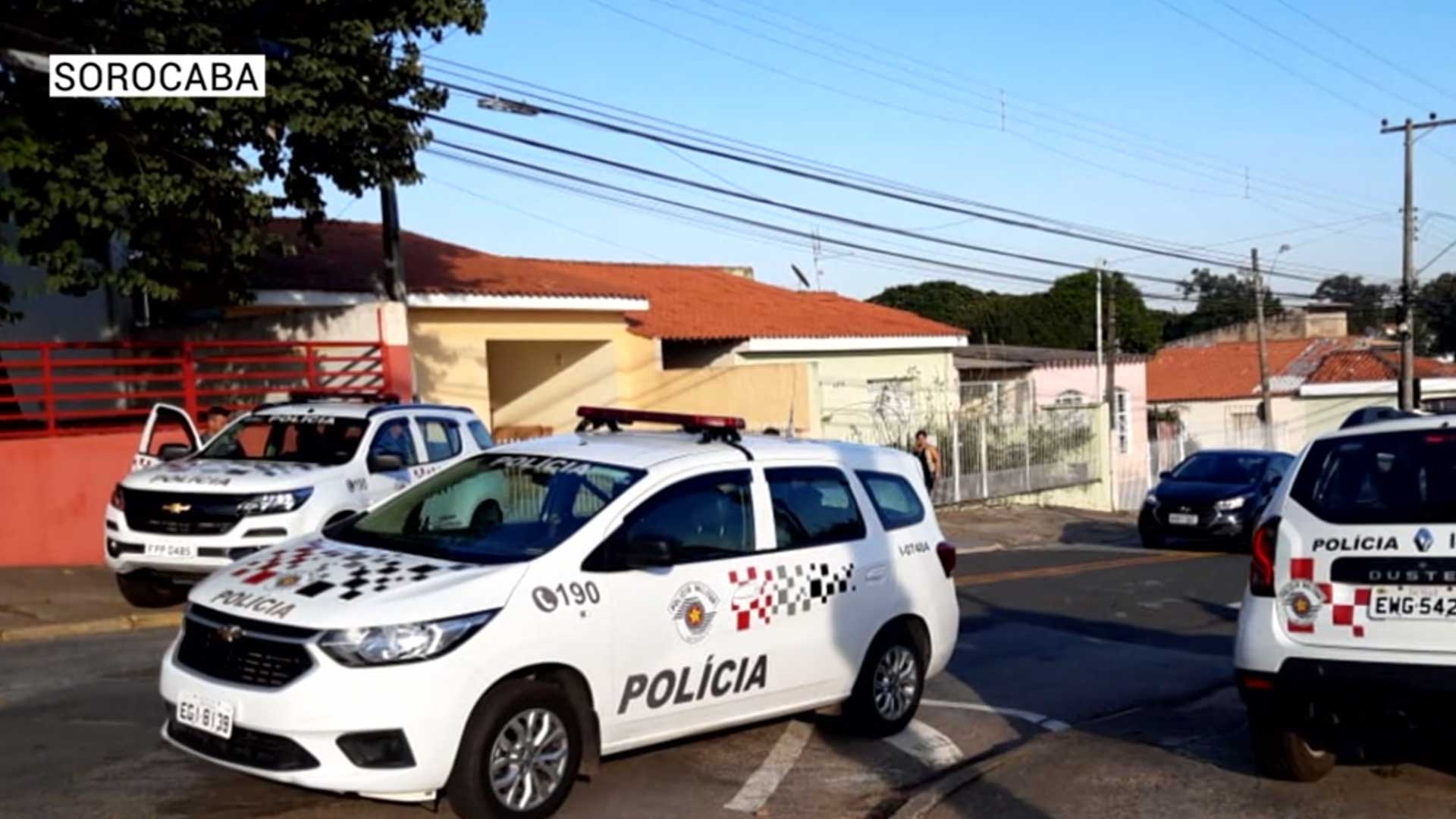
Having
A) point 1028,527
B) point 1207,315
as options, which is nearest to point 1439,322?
point 1207,315

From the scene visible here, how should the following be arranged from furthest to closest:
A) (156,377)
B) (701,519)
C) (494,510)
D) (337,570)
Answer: (156,377), (701,519), (494,510), (337,570)

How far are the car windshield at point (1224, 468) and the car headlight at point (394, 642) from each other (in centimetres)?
1862

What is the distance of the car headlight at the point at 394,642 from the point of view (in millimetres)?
5805

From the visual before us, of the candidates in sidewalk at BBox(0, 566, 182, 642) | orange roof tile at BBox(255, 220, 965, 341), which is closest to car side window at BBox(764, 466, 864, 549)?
sidewalk at BBox(0, 566, 182, 642)

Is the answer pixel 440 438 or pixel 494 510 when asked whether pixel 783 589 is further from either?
pixel 440 438

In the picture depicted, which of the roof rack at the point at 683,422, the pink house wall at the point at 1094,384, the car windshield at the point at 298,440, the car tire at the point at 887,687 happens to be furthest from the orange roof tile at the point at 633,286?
the car tire at the point at 887,687

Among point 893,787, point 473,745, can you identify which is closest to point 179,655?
point 473,745

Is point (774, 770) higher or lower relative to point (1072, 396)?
lower

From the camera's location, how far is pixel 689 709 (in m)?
7.02

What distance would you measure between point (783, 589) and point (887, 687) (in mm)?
1163

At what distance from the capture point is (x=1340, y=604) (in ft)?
Result: 21.6

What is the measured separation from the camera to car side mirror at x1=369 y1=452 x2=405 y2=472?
42.8 ft

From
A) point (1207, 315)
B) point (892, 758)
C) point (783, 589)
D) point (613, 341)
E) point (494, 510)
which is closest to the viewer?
point (494, 510)

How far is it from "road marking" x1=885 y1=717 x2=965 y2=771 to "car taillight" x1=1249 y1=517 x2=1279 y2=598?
1.89 m
